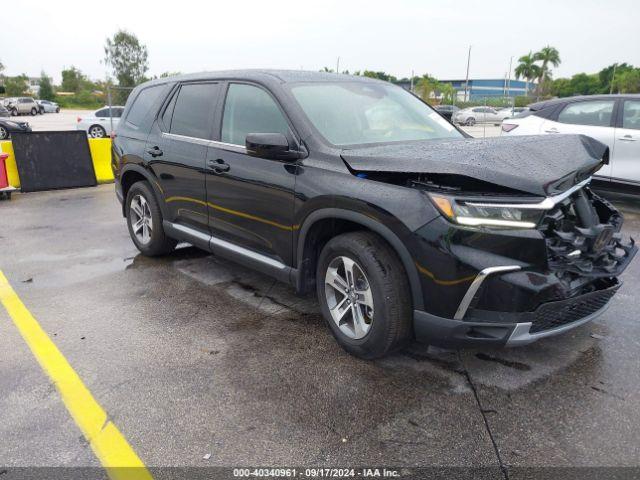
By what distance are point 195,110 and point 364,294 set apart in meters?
2.40

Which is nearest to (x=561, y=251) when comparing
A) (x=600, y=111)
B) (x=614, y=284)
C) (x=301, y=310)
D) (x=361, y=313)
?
(x=614, y=284)

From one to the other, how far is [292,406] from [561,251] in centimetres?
167

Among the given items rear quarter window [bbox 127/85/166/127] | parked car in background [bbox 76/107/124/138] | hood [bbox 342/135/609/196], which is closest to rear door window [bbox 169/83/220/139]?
rear quarter window [bbox 127/85/166/127]

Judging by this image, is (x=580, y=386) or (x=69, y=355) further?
(x=69, y=355)

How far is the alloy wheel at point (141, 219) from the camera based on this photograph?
520 cm

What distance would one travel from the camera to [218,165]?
13.1ft

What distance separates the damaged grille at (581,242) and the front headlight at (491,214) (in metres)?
0.13

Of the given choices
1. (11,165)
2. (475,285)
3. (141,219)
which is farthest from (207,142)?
(11,165)

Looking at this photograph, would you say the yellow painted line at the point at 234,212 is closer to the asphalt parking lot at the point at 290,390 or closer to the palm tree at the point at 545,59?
the asphalt parking lot at the point at 290,390

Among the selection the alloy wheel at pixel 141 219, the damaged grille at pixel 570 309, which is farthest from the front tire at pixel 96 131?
the damaged grille at pixel 570 309

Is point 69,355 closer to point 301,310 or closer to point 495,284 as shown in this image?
point 301,310

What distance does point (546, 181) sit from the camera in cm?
262

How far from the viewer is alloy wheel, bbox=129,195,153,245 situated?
520 cm

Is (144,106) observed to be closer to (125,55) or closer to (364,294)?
(364,294)
